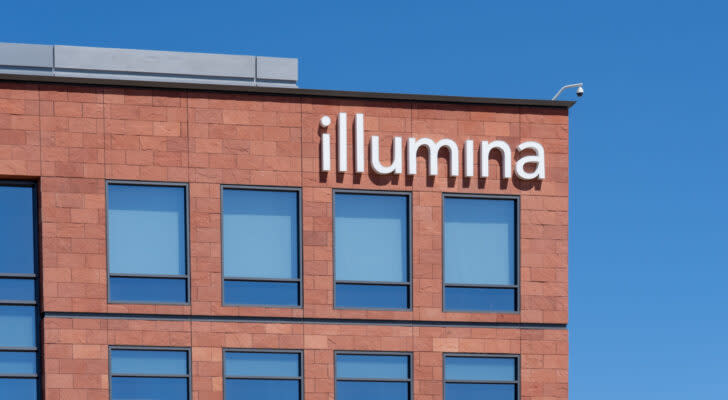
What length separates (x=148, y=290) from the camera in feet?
97.5

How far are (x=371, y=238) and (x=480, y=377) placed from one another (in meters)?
3.87

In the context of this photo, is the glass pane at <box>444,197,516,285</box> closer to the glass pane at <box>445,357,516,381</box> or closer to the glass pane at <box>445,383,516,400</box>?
the glass pane at <box>445,357,516,381</box>

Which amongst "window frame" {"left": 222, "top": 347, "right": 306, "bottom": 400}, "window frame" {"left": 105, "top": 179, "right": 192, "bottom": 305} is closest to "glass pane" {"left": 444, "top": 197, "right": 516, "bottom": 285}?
"window frame" {"left": 222, "top": 347, "right": 306, "bottom": 400}

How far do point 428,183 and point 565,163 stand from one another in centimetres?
327

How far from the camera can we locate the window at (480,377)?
3070 centimetres

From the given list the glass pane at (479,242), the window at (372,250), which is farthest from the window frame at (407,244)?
the glass pane at (479,242)

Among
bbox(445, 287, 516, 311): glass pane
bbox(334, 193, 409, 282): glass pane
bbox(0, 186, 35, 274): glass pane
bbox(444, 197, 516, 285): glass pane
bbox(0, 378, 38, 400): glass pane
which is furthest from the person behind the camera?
bbox(444, 197, 516, 285): glass pane

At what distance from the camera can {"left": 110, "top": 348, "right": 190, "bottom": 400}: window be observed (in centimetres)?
2925

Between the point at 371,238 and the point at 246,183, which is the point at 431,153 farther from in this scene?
the point at 246,183

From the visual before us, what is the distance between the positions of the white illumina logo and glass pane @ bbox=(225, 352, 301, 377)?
165 inches

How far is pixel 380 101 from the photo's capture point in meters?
31.2

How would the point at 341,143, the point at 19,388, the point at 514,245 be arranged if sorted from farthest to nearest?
the point at 514,245, the point at 341,143, the point at 19,388

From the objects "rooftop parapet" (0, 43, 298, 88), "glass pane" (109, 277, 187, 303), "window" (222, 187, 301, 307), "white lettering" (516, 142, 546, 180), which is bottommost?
"glass pane" (109, 277, 187, 303)

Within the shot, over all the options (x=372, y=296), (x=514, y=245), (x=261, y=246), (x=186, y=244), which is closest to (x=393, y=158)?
(x=372, y=296)
